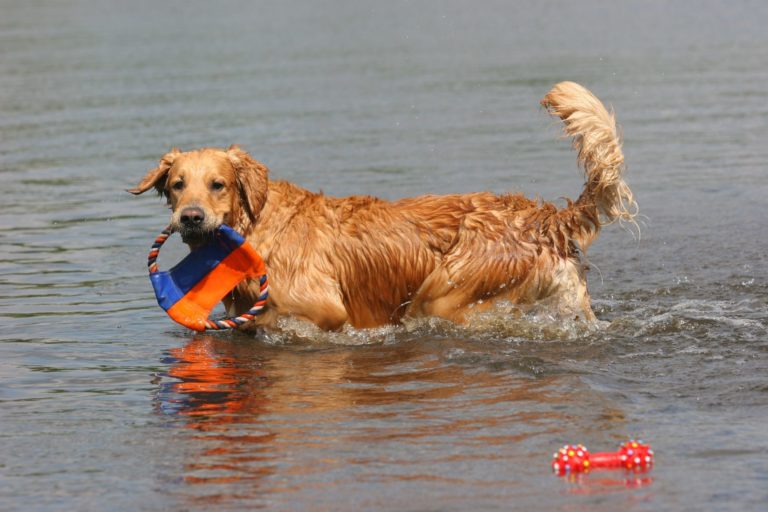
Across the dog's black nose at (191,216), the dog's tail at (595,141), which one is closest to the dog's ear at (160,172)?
the dog's black nose at (191,216)

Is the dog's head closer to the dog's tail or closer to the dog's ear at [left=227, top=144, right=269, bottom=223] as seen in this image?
the dog's ear at [left=227, top=144, right=269, bottom=223]

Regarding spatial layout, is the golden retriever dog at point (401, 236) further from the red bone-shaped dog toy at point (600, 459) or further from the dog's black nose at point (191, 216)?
the red bone-shaped dog toy at point (600, 459)

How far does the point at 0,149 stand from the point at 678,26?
55.6 ft

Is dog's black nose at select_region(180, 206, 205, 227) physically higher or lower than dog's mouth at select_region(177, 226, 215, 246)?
higher

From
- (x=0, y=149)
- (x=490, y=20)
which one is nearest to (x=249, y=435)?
(x=0, y=149)

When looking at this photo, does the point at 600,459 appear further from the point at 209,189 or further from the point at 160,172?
the point at 160,172

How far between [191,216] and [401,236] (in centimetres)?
160

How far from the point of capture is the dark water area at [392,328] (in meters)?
6.59

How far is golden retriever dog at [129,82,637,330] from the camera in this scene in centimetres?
873

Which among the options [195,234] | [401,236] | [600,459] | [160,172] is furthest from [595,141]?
[160,172]

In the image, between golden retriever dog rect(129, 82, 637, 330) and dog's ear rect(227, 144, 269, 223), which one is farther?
dog's ear rect(227, 144, 269, 223)

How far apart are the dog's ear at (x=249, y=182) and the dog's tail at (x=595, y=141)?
2197 mm

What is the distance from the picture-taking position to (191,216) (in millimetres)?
8695

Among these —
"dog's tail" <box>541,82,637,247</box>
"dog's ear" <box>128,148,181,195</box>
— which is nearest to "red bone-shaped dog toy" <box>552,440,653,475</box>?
"dog's tail" <box>541,82,637,247</box>
